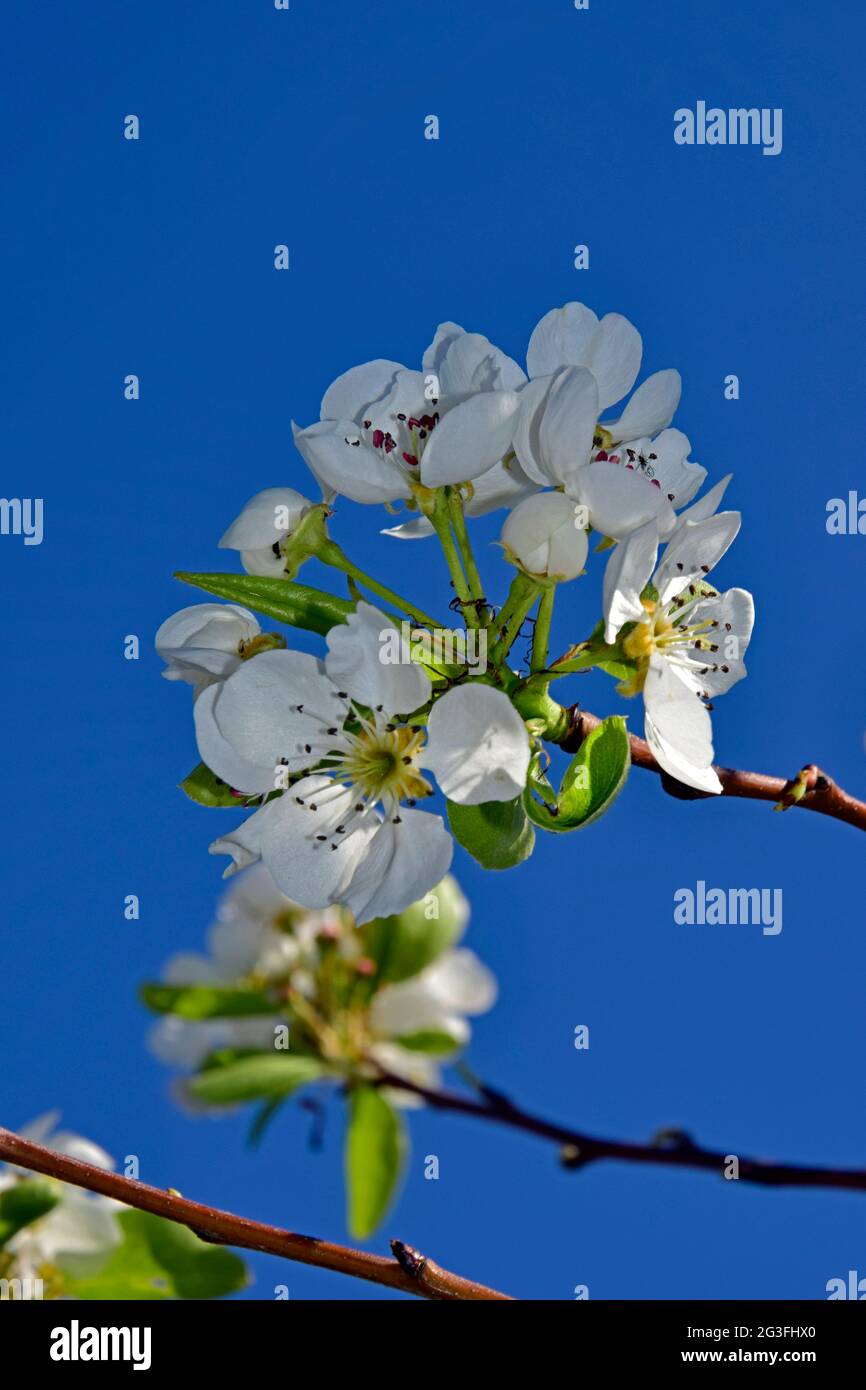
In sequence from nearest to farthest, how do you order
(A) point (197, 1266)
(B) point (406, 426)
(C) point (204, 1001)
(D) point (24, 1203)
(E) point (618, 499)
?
(E) point (618, 499)
(B) point (406, 426)
(D) point (24, 1203)
(A) point (197, 1266)
(C) point (204, 1001)

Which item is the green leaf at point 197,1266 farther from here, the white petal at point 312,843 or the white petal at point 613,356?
the white petal at point 613,356

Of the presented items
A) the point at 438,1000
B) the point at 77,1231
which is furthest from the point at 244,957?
the point at 77,1231

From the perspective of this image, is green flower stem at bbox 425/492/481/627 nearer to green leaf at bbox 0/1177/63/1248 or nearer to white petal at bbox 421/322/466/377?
white petal at bbox 421/322/466/377

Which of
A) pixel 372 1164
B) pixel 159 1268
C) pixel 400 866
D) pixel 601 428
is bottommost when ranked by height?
pixel 159 1268

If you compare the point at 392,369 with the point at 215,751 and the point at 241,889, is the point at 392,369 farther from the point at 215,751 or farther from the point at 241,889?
the point at 241,889

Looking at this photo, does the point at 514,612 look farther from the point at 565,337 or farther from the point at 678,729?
the point at 565,337

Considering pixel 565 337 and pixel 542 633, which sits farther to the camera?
pixel 565 337

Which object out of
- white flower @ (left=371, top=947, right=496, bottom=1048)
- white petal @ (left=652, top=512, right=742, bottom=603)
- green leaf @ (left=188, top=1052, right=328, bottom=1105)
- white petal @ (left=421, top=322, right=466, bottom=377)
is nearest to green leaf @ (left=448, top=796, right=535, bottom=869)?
white petal @ (left=652, top=512, right=742, bottom=603)
